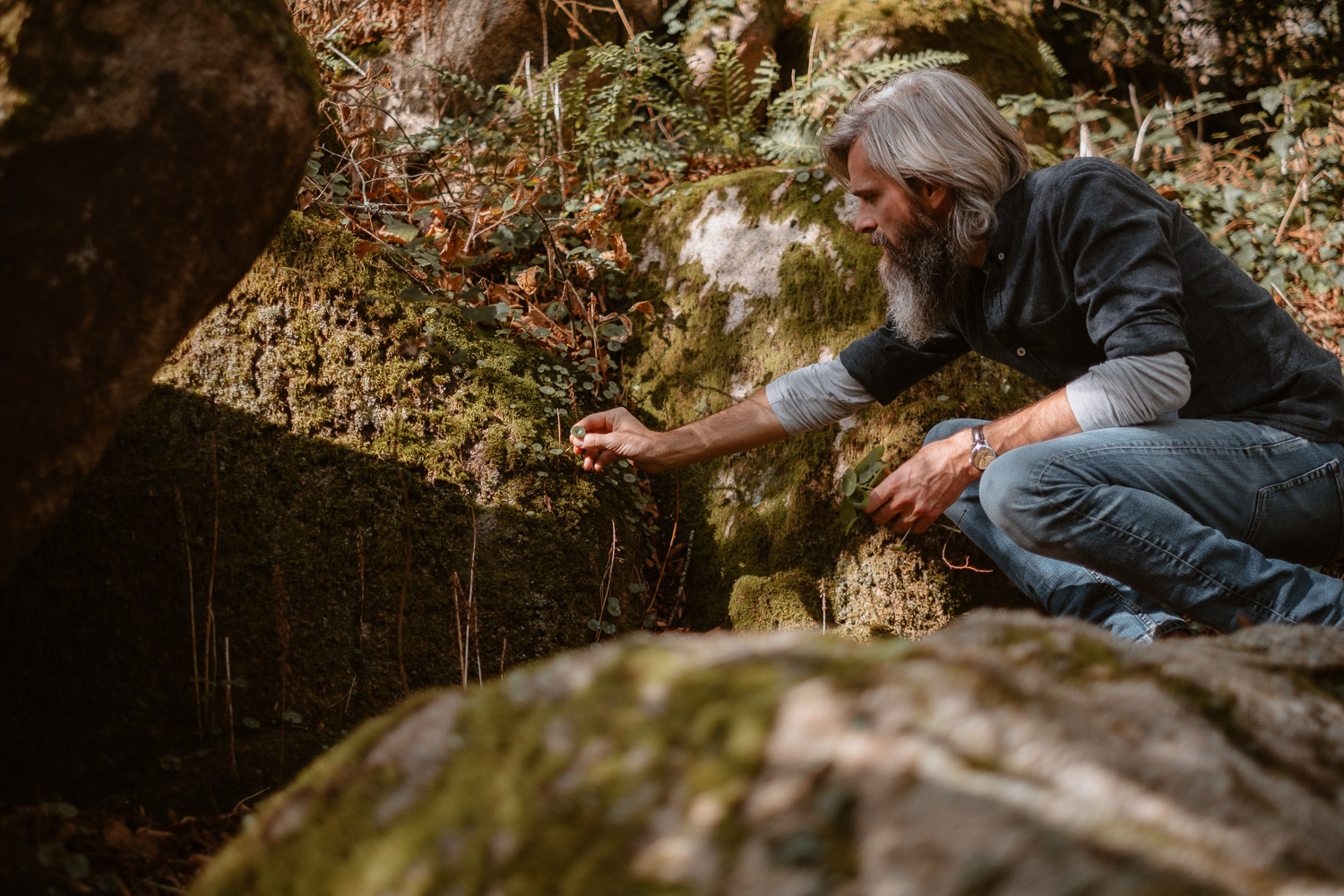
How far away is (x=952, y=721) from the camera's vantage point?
3.46 ft

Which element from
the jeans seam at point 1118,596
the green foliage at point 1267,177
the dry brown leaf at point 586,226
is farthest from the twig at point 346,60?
the green foliage at point 1267,177

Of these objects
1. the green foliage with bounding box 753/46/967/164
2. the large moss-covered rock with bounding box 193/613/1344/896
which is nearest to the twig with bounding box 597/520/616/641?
the large moss-covered rock with bounding box 193/613/1344/896

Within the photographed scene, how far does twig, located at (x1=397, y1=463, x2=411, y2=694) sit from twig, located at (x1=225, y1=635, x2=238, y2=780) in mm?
487

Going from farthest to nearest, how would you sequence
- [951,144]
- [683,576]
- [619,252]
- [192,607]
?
[619,252] < [683,576] < [951,144] < [192,607]

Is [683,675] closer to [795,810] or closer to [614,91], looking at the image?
[795,810]

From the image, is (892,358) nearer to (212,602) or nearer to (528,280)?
(528,280)

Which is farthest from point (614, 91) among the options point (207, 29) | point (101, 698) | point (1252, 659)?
point (1252, 659)

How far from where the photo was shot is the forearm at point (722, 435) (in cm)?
352

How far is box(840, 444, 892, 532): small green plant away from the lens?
3.58m

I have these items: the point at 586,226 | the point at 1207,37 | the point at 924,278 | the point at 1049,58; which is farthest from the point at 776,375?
the point at 1207,37

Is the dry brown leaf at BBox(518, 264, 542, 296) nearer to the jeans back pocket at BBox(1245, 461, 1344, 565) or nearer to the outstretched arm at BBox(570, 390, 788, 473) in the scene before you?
the outstretched arm at BBox(570, 390, 788, 473)

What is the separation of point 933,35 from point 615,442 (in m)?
5.13

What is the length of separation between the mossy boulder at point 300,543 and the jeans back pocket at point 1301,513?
2218 millimetres

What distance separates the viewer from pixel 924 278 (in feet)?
10.7
